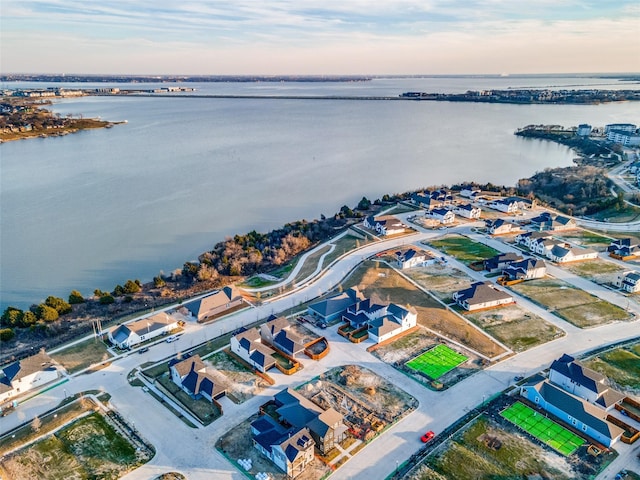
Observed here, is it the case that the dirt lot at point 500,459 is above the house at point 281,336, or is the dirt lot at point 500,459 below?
below

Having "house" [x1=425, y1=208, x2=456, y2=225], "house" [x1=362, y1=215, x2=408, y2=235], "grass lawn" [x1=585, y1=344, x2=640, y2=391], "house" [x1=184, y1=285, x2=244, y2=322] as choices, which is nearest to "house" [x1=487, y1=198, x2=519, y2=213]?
"house" [x1=425, y1=208, x2=456, y2=225]

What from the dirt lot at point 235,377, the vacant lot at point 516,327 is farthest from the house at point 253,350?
the vacant lot at point 516,327

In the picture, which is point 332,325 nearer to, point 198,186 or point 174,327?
point 174,327

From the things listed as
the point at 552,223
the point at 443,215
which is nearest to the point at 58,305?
the point at 443,215

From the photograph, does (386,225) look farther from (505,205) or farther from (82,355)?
(82,355)

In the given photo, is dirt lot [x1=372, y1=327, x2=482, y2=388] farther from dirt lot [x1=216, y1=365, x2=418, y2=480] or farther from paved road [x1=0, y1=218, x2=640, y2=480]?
dirt lot [x1=216, y1=365, x2=418, y2=480]

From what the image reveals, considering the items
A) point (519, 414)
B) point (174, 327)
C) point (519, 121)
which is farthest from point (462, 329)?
point (519, 121)

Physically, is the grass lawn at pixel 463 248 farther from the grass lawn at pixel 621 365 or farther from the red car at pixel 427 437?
the red car at pixel 427 437
